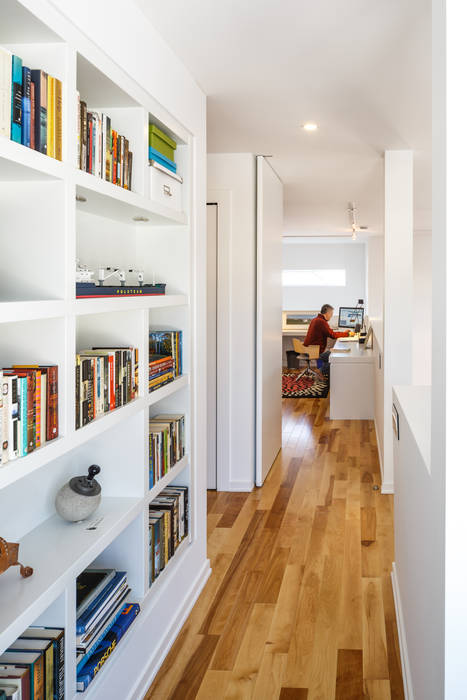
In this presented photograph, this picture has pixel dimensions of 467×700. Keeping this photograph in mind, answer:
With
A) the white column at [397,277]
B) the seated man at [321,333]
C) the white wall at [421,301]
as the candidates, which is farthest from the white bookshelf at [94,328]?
the white wall at [421,301]

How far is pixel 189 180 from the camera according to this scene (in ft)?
10.1

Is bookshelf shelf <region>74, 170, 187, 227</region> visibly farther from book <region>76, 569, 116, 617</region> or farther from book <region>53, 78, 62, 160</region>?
book <region>76, 569, 116, 617</region>

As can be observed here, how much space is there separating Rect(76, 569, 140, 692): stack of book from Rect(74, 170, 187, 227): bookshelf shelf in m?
1.27

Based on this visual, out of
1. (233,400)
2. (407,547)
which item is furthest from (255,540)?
(407,547)

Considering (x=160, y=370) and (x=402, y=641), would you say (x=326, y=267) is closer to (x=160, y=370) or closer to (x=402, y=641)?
(x=160, y=370)

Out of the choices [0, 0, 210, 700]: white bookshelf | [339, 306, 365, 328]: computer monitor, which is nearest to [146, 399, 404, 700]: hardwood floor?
[0, 0, 210, 700]: white bookshelf

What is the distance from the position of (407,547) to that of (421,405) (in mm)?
586

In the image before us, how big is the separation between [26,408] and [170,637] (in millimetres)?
1512

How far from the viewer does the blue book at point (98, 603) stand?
201cm

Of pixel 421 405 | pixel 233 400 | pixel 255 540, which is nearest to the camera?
pixel 421 405

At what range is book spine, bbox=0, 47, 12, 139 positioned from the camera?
1501 mm

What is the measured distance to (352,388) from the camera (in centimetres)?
795

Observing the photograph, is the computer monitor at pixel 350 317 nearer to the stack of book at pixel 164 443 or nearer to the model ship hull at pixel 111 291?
the stack of book at pixel 164 443
